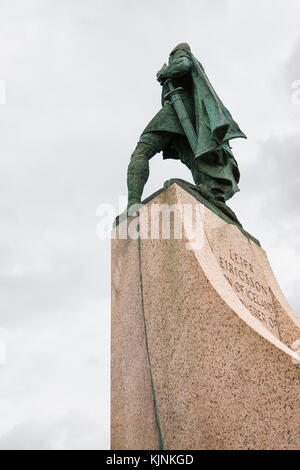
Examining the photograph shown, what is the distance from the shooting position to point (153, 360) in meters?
4.30

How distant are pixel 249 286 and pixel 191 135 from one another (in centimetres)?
177

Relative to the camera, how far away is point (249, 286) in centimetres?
518

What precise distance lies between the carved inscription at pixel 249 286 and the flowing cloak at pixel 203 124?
3.54 ft

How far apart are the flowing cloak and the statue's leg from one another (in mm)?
107

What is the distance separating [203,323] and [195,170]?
2.56 metres

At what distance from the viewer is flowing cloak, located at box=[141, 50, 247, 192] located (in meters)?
5.71

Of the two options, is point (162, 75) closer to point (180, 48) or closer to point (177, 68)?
point (177, 68)

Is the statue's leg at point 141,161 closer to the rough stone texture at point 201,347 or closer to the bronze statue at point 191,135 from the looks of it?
the bronze statue at point 191,135

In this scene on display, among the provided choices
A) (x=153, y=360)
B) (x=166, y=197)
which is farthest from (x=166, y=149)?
(x=153, y=360)

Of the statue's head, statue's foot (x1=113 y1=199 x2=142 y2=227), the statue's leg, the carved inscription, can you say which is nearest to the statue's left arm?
the statue's head

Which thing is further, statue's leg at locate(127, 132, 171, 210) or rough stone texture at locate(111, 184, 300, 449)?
statue's leg at locate(127, 132, 171, 210)

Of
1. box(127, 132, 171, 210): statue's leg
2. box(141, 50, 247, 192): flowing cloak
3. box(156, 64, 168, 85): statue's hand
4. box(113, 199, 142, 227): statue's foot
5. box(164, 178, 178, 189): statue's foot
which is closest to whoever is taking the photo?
box(164, 178, 178, 189): statue's foot

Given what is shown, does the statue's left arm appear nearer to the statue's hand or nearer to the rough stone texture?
the statue's hand

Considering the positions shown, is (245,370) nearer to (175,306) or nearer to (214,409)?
(214,409)
